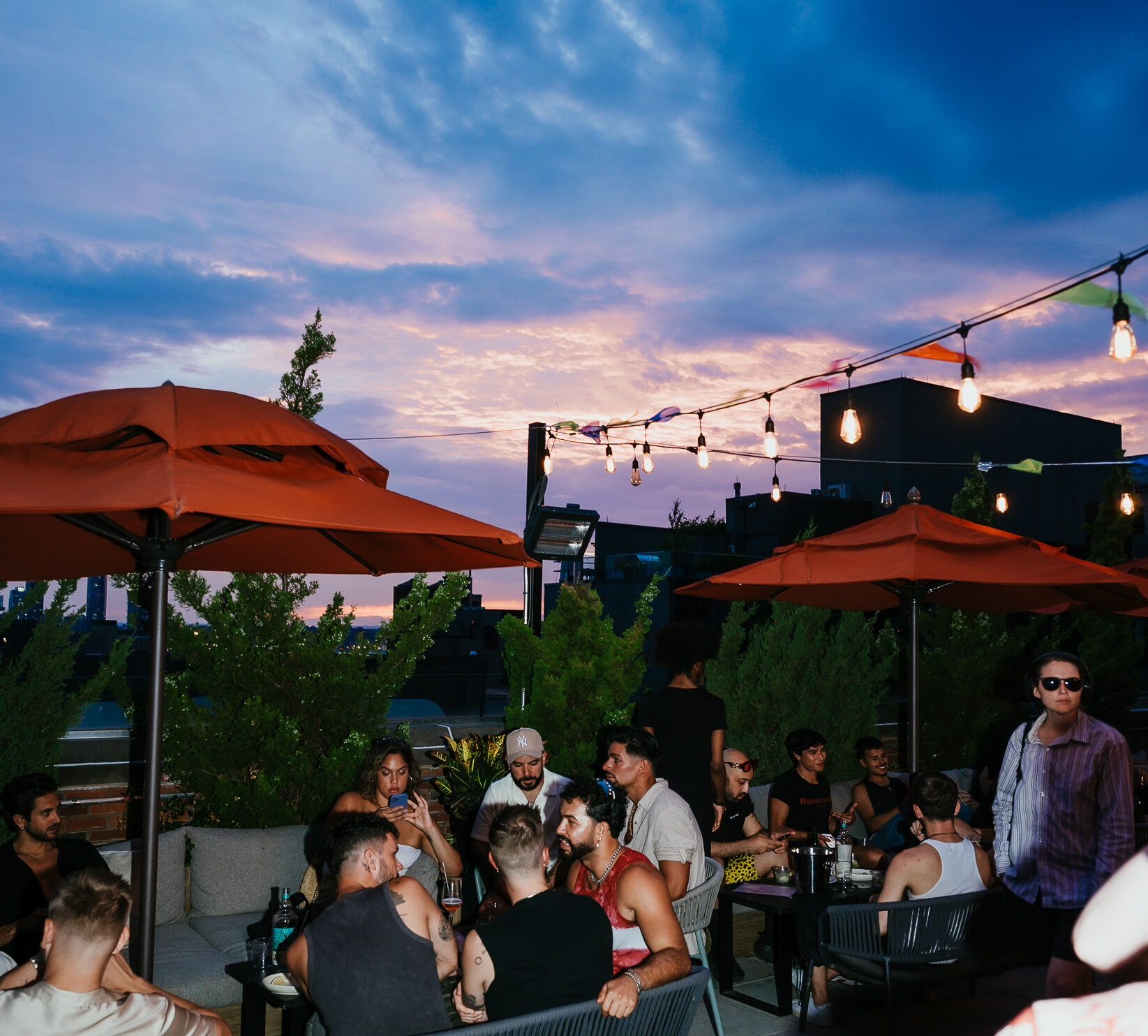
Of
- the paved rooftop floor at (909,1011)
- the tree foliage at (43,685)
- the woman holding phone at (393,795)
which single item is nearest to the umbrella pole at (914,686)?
the paved rooftop floor at (909,1011)

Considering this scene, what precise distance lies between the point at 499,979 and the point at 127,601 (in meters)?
4.45

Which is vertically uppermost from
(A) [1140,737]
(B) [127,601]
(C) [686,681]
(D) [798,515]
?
(D) [798,515]

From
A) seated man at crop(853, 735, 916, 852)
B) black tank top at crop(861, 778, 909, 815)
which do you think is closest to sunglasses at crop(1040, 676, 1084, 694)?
seated man at crop(853, 735, 916, 852)

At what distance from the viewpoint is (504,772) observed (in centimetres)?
638

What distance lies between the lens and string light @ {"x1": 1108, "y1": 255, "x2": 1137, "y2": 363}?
15.7 ft

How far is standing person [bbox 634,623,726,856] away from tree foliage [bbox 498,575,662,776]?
1545 mm

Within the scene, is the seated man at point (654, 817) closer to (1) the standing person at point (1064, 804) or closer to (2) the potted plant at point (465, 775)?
(1) the standing person at point (1064, 804)

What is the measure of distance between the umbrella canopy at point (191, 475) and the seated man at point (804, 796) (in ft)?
9.23

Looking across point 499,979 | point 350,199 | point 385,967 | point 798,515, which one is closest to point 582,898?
point 499,979

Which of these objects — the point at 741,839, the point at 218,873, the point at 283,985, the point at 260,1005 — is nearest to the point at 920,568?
the point at 741,839

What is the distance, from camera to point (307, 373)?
6.45m

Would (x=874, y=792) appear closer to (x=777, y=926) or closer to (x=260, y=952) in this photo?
(x=777, y=926)

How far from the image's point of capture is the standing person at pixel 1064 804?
11.2 ft

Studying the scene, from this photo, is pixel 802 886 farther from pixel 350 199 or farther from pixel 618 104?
pixel 350 199
